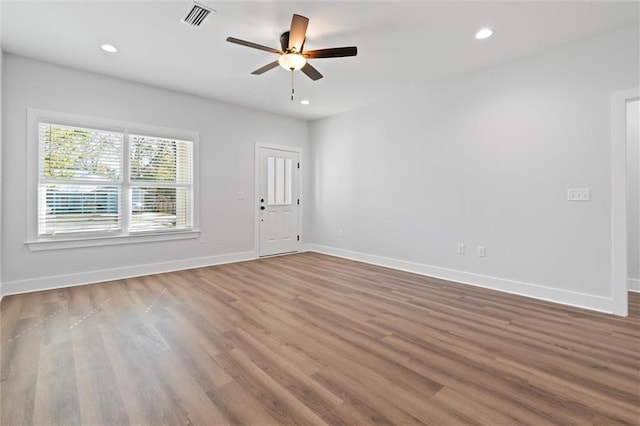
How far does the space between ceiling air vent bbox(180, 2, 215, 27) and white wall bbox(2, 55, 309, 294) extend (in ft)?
7.14

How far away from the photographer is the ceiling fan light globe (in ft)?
9.73

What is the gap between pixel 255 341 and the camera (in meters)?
2.44

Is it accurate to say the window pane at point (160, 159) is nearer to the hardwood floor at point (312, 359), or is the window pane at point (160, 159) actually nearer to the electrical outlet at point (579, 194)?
the hardwood floor at point (312, 359)

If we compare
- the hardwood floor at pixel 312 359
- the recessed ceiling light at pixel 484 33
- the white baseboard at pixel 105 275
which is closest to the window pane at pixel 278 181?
the white baseboard at pixel 105 275

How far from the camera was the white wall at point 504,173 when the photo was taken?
3191 mm

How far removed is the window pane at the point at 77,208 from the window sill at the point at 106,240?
13 centimetres

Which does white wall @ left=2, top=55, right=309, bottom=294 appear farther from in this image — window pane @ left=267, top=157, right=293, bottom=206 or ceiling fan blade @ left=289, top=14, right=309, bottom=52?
ceiling fan blade @ left=289, top=14, right=309, bottom=52

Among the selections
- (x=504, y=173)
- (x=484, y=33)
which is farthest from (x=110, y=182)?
(x=504, y=173)

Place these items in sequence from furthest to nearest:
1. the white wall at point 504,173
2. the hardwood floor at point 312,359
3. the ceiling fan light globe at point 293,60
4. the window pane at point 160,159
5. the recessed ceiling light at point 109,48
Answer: the window pane at point 160,159, the recessed ceiling light at point 109,48, the white wall at point 504,173, the ceiling fan light globe at point 293,60, the hardwood floor at point 312,359

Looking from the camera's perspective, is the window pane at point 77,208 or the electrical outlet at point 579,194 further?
the window pane at point 77,208

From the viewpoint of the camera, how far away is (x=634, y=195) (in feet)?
13.1

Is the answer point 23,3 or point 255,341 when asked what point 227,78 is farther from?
point 255,341

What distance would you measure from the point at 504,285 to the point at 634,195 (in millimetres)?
2199

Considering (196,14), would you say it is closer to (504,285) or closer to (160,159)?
(160,159)
